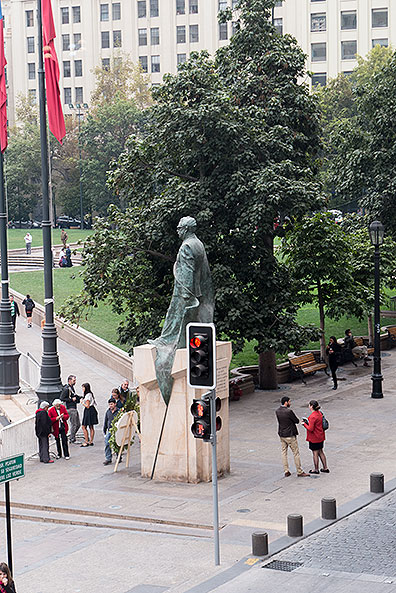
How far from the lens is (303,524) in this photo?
1484cm

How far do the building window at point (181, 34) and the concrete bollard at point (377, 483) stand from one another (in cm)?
10063

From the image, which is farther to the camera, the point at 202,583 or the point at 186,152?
the point at 186,152

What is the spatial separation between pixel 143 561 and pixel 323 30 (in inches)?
3756

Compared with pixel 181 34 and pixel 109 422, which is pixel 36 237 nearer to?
pixel 181 34

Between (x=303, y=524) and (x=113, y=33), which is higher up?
(x=113, y=33)

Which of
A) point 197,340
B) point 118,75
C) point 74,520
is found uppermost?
point 118,75

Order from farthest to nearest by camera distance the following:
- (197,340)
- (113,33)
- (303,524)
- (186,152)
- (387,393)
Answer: (113,33) → (387,393) → (186,152) → (303,524) → (197,340)

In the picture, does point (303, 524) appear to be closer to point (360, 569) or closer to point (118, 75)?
point (360, 569)

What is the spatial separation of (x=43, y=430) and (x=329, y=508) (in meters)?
7.06

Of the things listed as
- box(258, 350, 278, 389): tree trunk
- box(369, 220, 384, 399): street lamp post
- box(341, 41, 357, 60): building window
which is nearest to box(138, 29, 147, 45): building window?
box(341, 41, 357, 60): building window

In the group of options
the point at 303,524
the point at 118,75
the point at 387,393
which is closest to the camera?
the point at 303,524

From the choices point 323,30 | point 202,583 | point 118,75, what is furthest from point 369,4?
point 202,583

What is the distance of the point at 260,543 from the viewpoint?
13383 millimetres

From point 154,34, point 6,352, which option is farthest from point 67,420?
point 154,34
